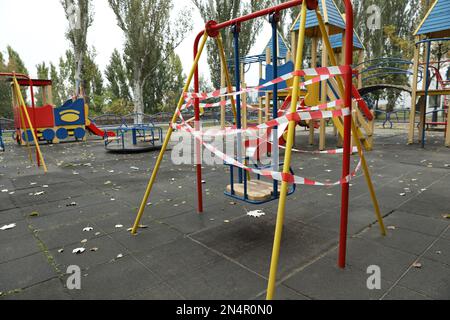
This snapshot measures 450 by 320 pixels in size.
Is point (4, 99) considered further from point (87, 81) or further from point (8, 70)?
point (87, 81)

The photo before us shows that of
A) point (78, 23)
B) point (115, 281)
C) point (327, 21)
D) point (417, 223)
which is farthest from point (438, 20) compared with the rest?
point (78, 23)

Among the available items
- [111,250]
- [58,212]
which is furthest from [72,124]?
[111,250]

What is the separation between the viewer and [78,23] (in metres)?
17.6

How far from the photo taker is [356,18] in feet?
69.8

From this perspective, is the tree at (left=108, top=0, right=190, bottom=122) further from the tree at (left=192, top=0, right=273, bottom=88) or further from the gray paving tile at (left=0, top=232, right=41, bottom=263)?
the gray paving tile at (left=0, top=232, right=41, bottom=263)

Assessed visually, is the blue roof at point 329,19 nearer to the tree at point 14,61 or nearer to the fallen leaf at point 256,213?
the fallen leaf at point 256,213

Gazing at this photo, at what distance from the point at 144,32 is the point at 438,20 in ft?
51.5

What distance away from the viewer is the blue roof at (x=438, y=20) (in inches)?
338

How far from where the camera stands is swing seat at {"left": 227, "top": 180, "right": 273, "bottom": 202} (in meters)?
2.88

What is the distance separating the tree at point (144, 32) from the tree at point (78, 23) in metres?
1.61

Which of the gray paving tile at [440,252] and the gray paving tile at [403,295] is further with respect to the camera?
the gray paving tile at [440,252]

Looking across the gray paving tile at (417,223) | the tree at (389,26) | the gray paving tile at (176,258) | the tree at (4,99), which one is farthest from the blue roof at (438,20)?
the tree at (4,99)

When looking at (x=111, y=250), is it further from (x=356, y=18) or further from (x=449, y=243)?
(x=356, y=18)
